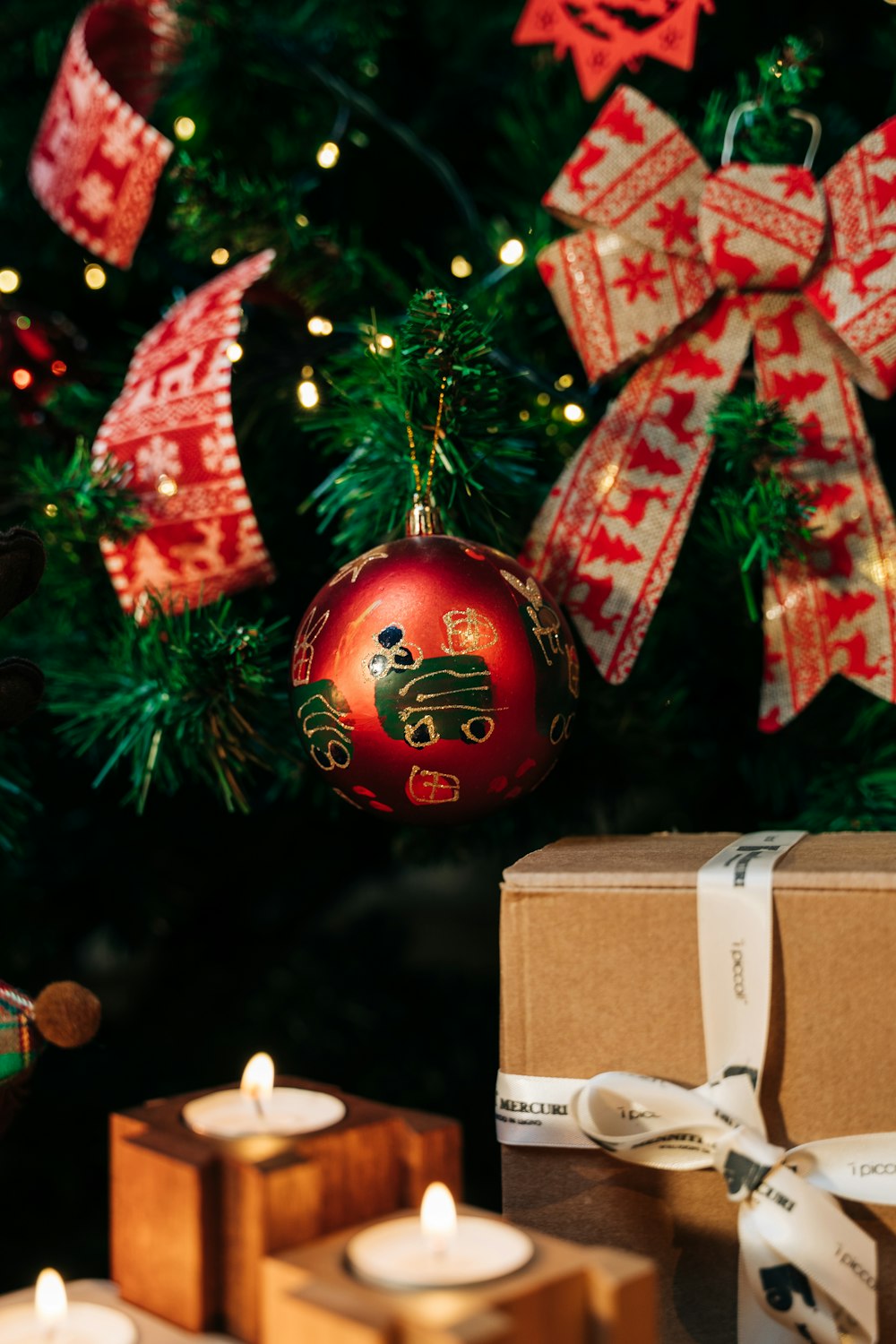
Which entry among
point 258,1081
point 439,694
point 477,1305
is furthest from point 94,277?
point 477,1305

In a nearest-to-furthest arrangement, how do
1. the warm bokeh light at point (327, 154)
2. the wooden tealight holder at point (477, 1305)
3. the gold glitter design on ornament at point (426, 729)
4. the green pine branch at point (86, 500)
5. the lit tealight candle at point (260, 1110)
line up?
the wooden tealight holder at point (477, 1305)
the lit tealight candle at point (260, 1110)
the gold glitter design on ornament at point (426, 729)
the green pine branch at point (86, 500)
the warm bokeh light at point (327, 154)

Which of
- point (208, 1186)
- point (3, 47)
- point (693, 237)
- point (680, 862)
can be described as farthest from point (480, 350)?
point (3, 47)

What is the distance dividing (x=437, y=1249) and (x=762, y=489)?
1.27 feet

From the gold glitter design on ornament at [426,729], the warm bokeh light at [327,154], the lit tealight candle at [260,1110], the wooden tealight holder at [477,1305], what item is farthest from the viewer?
the warm bokeh light at [327,154]

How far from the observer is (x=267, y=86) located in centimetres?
85

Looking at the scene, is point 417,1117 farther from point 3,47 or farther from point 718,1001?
point 3,47

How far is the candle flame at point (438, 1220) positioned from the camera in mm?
387

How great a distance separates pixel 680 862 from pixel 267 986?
1.91ft

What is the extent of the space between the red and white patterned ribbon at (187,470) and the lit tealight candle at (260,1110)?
0.86ft

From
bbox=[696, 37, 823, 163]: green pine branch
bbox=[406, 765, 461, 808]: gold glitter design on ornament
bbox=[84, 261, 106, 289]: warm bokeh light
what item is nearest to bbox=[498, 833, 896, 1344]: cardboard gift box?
bbox=[406, 765, 461, 808]: gold glitter design on ornament

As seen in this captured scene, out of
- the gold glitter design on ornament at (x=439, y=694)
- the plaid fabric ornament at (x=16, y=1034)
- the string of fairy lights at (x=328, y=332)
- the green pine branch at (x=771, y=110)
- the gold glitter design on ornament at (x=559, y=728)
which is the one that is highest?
the green pine branch at (x=771, y=110)

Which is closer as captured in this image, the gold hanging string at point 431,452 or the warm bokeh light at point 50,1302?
the warm bokeh light at point 50,1302

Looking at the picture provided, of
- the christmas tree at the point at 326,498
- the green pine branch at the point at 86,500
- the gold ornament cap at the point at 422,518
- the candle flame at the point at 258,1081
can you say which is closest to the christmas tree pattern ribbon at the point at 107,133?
the christmas tree at the point at 326,498

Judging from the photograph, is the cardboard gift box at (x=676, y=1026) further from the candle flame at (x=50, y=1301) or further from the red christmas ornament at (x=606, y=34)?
the red christmas ornament at (x=606, y=34)
